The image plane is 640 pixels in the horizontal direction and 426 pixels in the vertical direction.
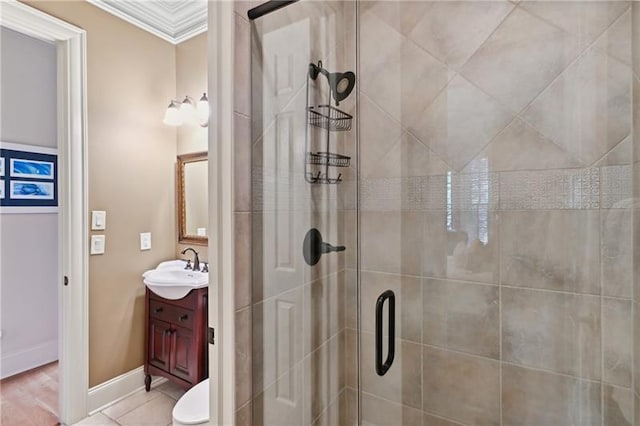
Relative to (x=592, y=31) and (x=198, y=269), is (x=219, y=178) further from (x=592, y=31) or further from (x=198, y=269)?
(x=198, y=269)

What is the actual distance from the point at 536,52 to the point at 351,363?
150cm

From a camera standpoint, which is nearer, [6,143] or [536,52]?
[536,52]

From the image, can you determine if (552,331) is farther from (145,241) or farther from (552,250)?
(145,241)

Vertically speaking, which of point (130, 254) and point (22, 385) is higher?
point (130, 254)

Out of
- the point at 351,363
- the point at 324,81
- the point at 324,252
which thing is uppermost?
the point at 324,81

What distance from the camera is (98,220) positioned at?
6.70ft

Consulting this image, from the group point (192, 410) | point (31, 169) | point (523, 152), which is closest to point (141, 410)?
point (192, 410)

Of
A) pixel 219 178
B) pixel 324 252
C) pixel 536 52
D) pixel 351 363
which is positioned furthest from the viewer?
pixel 351 363

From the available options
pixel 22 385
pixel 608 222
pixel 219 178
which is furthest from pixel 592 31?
pixel 22 385

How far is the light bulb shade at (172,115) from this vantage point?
2396 mm

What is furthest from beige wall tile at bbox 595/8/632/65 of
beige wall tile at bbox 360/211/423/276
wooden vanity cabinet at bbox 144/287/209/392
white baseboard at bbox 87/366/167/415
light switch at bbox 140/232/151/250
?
white baseboard at bbox 87/366/167/415

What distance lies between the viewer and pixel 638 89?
995 mm

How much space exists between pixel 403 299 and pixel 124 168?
2.02m

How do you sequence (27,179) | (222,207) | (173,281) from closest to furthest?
(222,207) → (173,281) → (27,179)
